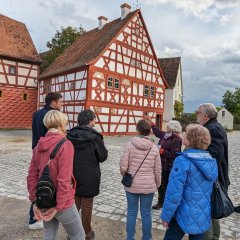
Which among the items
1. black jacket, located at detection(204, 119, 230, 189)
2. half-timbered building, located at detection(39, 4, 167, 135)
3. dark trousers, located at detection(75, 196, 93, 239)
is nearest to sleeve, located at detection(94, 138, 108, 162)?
dark trousers, located at detection(75, 196, 93, 239)

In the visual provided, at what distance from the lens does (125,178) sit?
366 cm

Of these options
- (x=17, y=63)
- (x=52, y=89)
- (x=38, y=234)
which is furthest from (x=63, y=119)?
(x=17, y=63)

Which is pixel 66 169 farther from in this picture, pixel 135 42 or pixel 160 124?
pixel 160 124

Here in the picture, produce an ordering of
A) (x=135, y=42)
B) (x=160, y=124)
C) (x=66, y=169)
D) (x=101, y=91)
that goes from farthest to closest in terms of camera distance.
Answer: (x=160, y=124) < (x=135, y=42) < (x=101, y=91) < (x=66, y=169)

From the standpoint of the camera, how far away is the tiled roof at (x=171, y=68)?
34.0 metres

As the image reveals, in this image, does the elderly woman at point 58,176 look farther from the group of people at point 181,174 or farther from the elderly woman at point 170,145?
the elderly woman at point 170,145

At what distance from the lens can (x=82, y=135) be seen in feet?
11.6

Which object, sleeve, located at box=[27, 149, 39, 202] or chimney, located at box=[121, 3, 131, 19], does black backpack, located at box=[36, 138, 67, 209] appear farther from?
chimney, located at box=[121, 3, 131, 19]

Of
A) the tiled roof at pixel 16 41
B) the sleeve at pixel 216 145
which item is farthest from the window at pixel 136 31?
the sleeve at pixel 216 145

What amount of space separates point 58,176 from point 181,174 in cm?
116

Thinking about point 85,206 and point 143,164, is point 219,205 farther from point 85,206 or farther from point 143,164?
point 85,206

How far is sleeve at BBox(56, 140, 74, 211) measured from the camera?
2.60 meters

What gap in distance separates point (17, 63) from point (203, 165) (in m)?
25.3

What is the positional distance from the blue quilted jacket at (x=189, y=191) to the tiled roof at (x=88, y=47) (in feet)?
60.3
